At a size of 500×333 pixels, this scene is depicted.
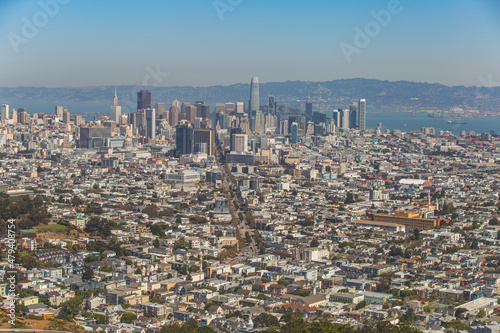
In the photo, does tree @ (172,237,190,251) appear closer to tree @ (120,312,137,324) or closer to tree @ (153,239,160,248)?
tree @ (153,239,160,248)

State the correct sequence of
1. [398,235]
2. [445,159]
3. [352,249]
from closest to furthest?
[352,249] < [398,235] < [445,159]

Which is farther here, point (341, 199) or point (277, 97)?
point (277, 97)

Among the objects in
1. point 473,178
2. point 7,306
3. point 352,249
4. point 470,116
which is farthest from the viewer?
point 470,116

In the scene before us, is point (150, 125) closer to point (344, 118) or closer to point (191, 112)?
point (191, 112)

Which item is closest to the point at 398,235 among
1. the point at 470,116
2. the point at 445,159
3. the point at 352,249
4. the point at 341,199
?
the point at 352,249

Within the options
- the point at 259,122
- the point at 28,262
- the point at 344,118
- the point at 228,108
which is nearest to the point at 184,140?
the point at 259,122

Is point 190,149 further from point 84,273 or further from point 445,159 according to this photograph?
point 84,273
